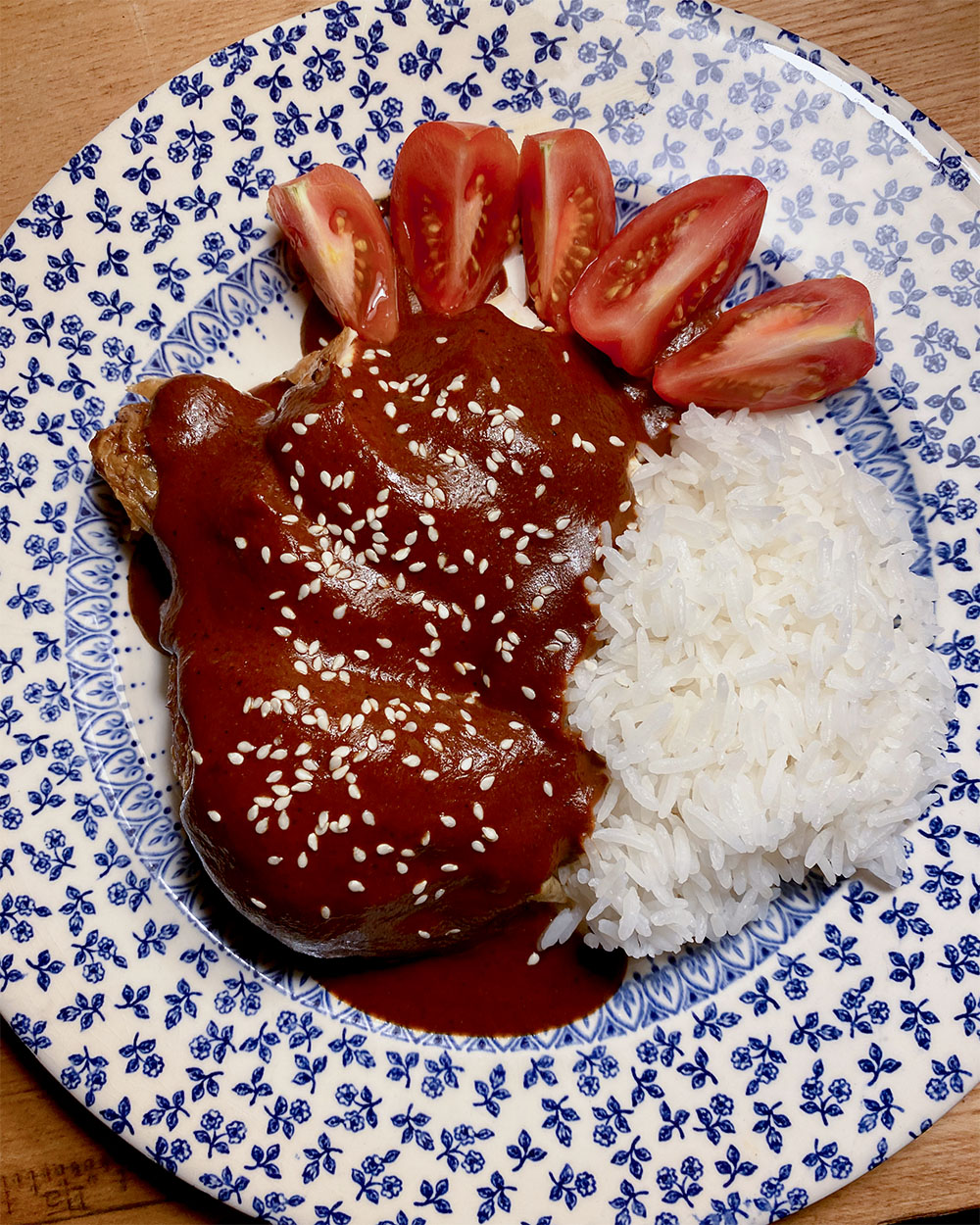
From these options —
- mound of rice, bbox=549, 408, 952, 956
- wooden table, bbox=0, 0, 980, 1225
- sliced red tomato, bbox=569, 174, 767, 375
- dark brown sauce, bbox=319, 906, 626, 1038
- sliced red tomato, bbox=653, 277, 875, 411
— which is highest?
wooden table, bbox=0, 0, 980, 1225

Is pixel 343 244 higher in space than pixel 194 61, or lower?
lower

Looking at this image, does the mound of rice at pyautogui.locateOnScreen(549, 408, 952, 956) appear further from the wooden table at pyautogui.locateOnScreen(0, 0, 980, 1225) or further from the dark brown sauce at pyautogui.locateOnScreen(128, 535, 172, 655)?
the dark brown sauce at pyautogui.locateOnScreen(128, 535, 172, 655)

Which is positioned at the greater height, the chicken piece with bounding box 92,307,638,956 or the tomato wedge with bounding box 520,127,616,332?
the tomato wedge with bounding box 520,127,616,332

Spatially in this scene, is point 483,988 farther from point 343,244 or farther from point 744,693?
point 343,244

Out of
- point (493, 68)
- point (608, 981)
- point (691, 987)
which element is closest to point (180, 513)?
point (493, 68)

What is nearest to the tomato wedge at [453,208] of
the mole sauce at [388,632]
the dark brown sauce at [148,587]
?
the mole sauce at [388,632]

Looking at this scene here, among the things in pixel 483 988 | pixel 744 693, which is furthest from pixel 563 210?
pixel 483 988

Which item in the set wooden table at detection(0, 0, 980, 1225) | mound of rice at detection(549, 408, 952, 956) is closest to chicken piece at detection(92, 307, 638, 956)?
mound of rice at detection(549, 408, 952, 956)
